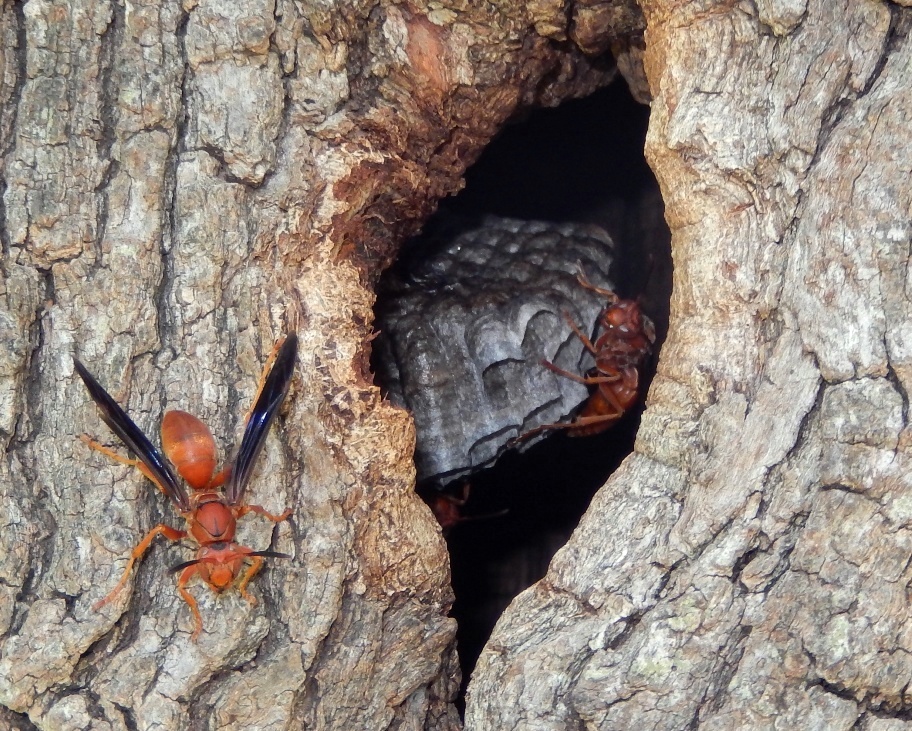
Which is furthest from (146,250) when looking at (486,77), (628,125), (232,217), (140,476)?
(628,125)

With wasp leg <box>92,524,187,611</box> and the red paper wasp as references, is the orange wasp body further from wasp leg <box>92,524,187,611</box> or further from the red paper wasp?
wasp leg <box>92,524,187,611</box>

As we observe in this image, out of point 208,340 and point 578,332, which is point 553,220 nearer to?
point 578,332

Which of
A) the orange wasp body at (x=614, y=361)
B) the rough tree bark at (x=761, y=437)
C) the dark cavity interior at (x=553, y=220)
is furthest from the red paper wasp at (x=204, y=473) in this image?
the orange wasp body at (x=614, y=361)

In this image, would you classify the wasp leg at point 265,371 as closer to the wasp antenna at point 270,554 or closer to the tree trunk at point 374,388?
the tree trunk at point 374,388

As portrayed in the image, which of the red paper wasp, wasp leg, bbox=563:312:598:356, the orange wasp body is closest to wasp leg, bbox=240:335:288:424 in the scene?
the red paper wasp

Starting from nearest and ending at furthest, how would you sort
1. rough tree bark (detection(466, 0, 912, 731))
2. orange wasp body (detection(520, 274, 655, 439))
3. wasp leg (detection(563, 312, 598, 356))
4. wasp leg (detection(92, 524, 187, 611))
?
1. rough tree bark (detection(466, 0, 912, 731))
2. wasp leg (detection(92, 524, 187, 611))
3. wasp leg (detection(563, 312, 598, 356))
4. orange wasp body (detection(520, 274, 655, 439))

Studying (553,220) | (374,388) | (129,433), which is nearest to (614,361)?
(553,220)
